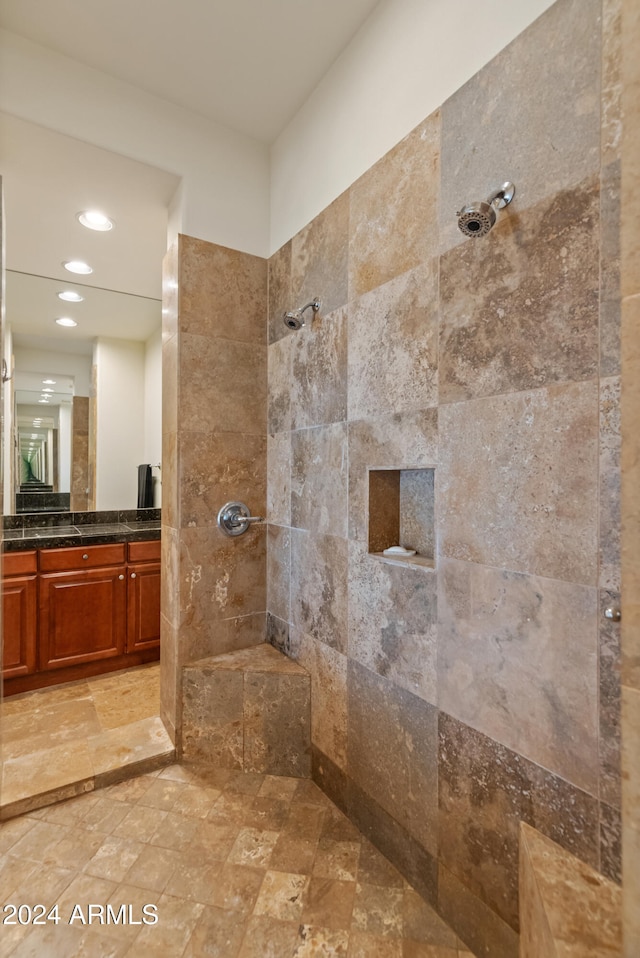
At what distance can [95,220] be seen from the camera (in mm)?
2104

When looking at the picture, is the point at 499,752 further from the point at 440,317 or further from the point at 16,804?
the point at 16,804

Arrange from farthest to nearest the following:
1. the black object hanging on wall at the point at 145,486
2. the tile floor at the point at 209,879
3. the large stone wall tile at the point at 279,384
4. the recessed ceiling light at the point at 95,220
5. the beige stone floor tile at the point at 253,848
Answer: the black object hanging on wall at the point at 145,486 → the recessed ceiling light at the point at 95,220 → the large stone wall tile at the point at 279,384 → the beige stone floor tile at the point at 253,848 → the tile floor at the point at 209,879

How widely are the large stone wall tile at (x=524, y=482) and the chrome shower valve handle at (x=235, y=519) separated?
3.34 ft

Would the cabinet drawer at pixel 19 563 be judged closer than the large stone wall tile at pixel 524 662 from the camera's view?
No

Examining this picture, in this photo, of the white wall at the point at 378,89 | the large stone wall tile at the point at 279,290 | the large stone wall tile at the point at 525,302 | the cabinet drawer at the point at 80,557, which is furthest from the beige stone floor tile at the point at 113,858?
the white wall at the point at 378,89

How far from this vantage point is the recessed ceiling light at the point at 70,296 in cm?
274

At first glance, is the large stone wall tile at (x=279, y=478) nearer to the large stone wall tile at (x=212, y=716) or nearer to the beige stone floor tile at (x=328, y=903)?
the large stone wall tile at (x=212, y=716)

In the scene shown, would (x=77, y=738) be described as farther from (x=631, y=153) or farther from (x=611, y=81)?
(x=611, y=81)

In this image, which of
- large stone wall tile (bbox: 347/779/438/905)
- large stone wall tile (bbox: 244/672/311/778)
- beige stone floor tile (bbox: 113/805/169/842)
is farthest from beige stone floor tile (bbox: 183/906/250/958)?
large stone wall tile (bbox: 244/672/311/778)

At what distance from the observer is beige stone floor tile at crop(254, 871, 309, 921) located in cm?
117

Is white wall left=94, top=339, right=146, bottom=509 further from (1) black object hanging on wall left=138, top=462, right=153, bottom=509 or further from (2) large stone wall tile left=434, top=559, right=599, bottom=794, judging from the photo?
(2) large stone wall tile left=434, top=559, right=599, bottom=794

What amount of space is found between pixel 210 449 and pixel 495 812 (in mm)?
1550

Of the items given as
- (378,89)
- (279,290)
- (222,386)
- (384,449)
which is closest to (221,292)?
(279,290)

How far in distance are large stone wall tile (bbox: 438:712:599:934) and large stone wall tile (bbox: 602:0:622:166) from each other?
1.30 meters
